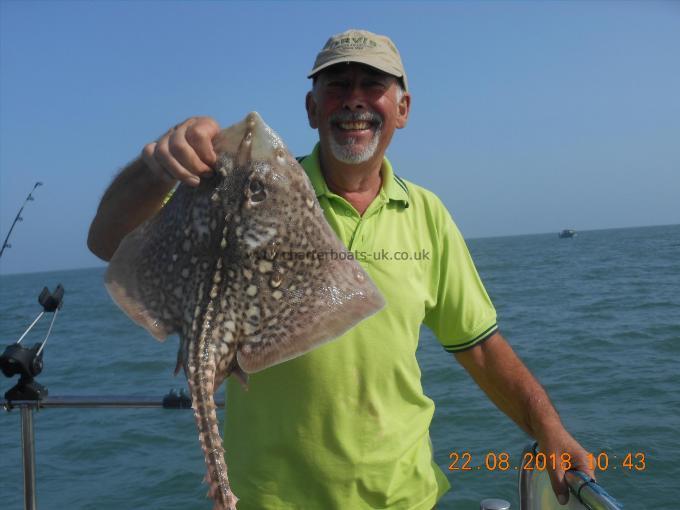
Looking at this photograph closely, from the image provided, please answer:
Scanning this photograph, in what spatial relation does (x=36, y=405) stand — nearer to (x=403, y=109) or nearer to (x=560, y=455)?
(x=403, y=109)

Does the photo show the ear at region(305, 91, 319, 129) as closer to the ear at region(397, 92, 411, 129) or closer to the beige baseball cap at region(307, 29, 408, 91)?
the beige baseball cap at region(307, 29, 408, 91)

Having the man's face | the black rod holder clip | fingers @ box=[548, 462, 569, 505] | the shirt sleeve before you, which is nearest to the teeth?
the man's face

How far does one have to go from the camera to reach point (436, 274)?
2.82m

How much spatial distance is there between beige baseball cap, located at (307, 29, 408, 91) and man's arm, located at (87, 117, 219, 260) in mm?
765

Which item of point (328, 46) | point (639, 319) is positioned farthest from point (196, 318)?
point (639, 319)

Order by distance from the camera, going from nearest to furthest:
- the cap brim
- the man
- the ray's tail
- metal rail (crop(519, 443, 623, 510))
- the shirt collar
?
1. the ray's tail
2. metal rail (crop(519, 443, 623, 510))
3. the man
4. the cap brim
5. the shirt collar

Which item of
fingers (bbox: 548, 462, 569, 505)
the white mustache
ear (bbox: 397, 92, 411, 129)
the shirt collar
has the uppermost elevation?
ear (bbox: 397, 92, 411, 129)

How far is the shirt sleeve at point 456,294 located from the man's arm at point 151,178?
4.26 feet

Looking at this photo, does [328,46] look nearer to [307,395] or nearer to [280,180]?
[280,180]

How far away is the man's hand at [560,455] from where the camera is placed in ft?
8.12

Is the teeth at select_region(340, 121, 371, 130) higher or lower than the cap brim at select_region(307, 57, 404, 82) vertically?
lower

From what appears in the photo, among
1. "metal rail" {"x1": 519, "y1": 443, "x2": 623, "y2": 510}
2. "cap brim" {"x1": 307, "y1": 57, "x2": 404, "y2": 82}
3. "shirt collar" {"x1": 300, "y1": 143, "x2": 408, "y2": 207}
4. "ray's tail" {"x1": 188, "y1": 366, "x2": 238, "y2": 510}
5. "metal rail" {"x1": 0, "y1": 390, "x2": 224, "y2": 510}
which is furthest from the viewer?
"metal rail" {"x1": 0, "y1": 390, "x2": 224, "y2": 510}

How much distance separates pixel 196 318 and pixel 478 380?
170 centimetres

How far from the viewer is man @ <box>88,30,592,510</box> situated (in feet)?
7.98
